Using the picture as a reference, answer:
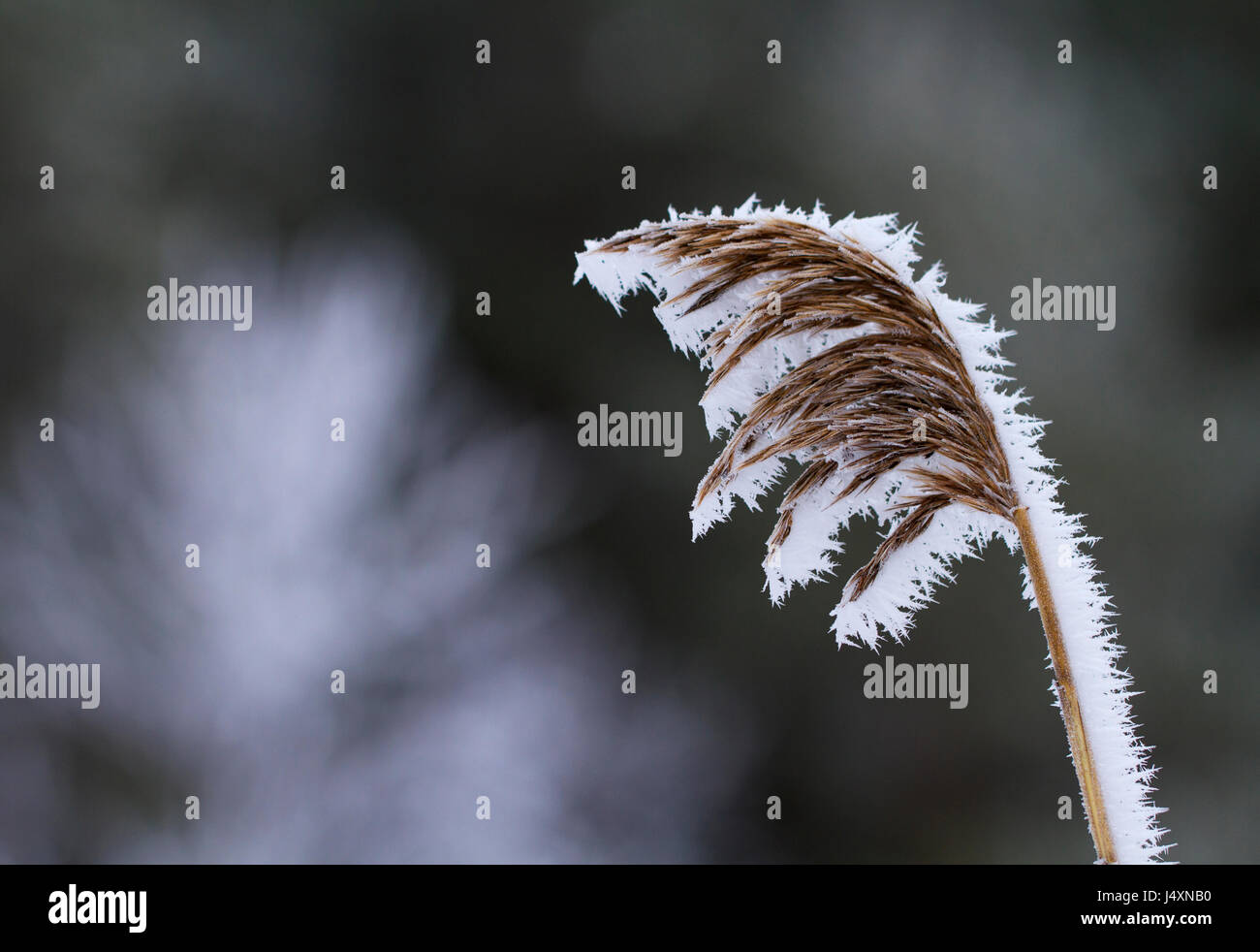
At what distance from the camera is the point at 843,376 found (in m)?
0.50

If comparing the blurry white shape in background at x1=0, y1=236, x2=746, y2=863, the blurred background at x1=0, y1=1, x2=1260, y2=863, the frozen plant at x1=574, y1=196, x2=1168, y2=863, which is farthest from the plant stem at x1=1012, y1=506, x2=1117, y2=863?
the blurry white shape in background at x1=0, y1=236, x2=746, y2=863

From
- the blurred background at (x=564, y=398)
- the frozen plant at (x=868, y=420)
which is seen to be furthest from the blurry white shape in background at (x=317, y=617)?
the frozen plant at (x=868, y=420)

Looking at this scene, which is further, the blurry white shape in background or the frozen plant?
the blurry white shape in background

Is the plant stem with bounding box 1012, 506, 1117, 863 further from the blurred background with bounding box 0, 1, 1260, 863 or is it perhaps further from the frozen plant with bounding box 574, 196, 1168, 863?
the blurred background with bounding box 0, 1, 1260, 863

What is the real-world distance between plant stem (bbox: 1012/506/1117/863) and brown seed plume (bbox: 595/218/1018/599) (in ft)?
0.09

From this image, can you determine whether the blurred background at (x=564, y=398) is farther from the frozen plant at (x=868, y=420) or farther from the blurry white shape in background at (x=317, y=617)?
the frozen plant at (x=868, y=420)

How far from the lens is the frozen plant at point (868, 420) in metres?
0.45

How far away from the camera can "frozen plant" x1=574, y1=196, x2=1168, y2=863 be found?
45 centimetres

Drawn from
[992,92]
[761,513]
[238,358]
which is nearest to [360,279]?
[238,358]

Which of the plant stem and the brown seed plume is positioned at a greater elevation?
the brown seed plume

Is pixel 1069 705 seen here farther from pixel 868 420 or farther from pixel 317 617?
pixel 317 617

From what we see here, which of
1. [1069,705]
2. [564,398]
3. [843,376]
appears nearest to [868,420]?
[843,376]

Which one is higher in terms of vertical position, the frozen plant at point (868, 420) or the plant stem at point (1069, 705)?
Result: the frozen plant at point (868, 420)

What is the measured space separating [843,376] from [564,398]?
1.50m
